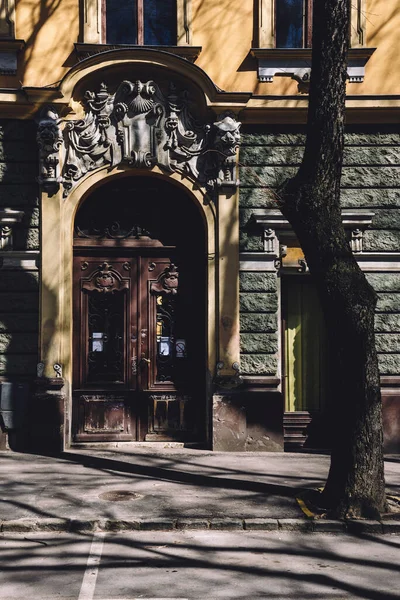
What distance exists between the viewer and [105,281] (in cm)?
Result: 1331

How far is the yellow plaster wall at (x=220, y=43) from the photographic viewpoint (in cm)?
1295

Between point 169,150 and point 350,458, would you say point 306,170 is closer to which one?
point 350,458

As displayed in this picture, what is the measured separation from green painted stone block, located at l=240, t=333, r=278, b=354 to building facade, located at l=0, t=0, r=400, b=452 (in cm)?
3

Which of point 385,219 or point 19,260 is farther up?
point 385,219

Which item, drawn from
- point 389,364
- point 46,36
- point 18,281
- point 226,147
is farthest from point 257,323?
point 46,36

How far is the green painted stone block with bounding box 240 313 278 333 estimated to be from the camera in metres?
13.0

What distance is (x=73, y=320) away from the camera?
1322 cm

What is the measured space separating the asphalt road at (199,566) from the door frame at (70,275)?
4.84 metres

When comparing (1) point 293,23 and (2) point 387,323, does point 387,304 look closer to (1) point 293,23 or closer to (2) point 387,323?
(2) point 387,323

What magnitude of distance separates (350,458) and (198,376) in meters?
4.92

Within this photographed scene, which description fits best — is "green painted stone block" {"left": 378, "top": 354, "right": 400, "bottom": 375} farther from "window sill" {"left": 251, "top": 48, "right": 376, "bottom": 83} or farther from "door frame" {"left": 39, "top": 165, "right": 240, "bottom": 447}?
"window sill" {"left": 251, "top": 48, "right": 376, "bottom": 83}

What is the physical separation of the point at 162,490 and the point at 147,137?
225 inches

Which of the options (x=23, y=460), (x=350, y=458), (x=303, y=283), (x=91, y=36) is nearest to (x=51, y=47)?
(x=91, y=36)

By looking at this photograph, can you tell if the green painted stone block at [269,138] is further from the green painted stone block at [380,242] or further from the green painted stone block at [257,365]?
the green painted stone block at [257,365]
